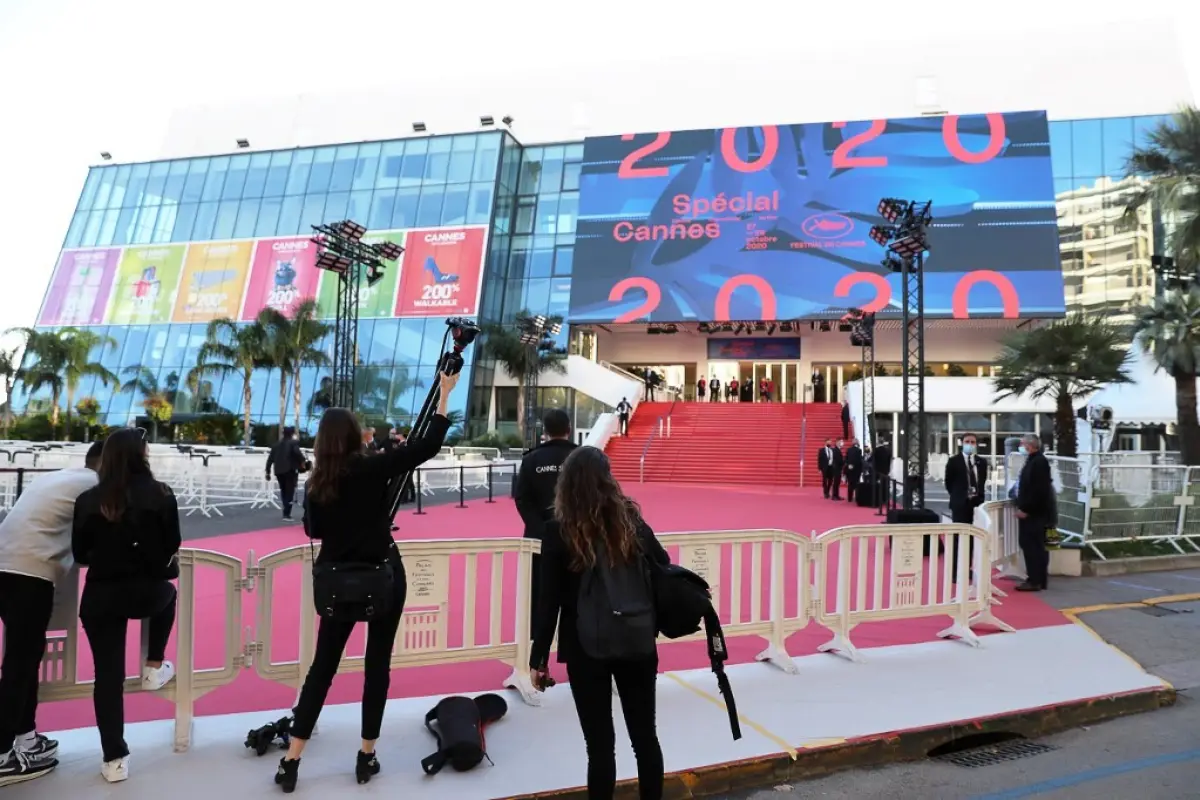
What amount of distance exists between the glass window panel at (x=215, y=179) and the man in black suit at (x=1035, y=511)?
4501 cm

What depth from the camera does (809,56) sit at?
44.6m

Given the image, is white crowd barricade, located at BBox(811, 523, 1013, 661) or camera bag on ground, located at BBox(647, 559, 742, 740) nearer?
camera bag on ground, located at BBox(647, 559, 742, 740)

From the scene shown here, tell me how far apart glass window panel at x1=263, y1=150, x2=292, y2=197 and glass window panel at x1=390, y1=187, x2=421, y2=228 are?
6962 mm

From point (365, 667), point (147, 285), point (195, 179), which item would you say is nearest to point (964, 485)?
point (365, 667)

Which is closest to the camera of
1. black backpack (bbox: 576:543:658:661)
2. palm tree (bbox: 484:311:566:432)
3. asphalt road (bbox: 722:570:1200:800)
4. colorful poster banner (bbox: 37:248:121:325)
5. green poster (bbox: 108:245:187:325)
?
black backpack (bbox: 576:543:658:661)

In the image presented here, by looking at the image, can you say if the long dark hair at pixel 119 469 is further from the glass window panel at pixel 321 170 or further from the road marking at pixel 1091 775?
the glass window panel at pixel 321 170

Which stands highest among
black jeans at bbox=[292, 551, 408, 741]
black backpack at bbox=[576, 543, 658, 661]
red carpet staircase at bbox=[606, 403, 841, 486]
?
red carpet staircase at bbox=[606, 403, 841, 486]

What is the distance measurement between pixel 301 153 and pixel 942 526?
45.1 metres

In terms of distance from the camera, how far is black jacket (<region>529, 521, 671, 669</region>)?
301cm

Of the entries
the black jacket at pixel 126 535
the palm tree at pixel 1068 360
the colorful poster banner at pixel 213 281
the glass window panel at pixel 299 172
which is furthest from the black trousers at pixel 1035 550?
the glass window panel at pixel 299 172

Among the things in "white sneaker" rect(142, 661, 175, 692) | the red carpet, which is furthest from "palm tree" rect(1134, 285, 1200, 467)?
"white sneaker" rect(142, 661, 175, 692)

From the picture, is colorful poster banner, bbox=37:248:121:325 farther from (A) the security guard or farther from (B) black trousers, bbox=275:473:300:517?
(A) the security guard

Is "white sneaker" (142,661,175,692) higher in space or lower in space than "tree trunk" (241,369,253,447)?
lower

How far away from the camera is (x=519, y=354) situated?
120 feet
